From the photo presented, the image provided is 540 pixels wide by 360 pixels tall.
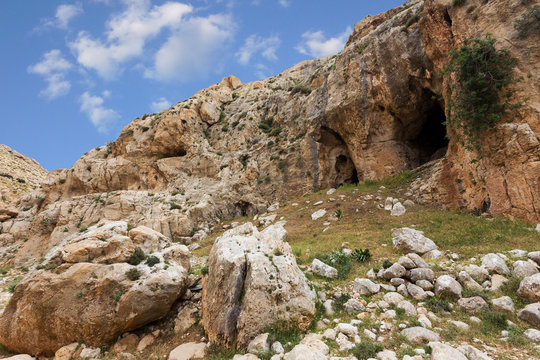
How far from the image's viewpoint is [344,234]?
15.7m

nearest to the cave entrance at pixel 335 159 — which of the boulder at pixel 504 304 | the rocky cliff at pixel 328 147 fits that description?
the rocky cliff at pixel 328 147

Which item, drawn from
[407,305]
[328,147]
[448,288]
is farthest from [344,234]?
[328,147]

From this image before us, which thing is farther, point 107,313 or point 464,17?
point 464,17

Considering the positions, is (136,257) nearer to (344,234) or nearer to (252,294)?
(252,294)

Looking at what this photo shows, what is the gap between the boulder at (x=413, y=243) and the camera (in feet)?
36.5

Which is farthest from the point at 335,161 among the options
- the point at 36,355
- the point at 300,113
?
the point at 36,355

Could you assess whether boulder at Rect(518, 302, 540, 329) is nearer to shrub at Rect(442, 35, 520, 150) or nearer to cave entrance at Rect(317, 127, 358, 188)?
shrub at Rect(442, 35, 520, 150)

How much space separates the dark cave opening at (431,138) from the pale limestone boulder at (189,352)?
77.5 ft

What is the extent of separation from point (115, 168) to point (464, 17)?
3927 centimetres

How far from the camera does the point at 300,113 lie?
30.6 metres

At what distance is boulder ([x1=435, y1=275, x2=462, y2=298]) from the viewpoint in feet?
25.7

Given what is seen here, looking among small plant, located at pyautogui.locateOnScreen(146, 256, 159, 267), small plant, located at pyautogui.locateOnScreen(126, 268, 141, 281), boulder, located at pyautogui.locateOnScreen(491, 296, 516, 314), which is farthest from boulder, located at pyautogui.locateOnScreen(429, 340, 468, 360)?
small plant, located at pyautogui.locateOnScreen(146, 256, 159, 267)

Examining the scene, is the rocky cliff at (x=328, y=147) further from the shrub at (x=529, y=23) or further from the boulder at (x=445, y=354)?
the boulder at (x=445, y=354)

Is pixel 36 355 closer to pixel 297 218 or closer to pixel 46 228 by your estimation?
pixel 297 218
